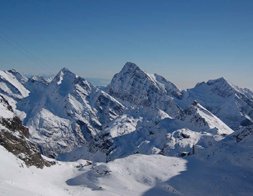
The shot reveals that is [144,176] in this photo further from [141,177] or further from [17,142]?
[17,142]

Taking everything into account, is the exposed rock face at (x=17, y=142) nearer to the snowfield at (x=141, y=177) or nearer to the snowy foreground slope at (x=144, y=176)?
the snowy foreground slope at (x=144, y=176)

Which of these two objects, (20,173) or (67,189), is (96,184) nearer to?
(67,189)

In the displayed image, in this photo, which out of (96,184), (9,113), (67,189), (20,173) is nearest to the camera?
(20,173)

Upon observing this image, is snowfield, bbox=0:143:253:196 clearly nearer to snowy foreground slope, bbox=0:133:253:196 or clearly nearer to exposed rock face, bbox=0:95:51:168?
snowy foreground slope, bbox=0:133:253:196

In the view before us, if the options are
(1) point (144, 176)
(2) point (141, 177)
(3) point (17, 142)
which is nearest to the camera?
(2) point (141, 177)

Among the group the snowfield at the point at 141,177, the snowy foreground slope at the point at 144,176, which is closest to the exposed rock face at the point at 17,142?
the snowy foreground slope at the point at 144,176

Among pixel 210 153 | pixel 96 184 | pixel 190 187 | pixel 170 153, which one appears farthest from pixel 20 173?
pixel 170 153

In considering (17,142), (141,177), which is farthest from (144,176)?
(17,142)

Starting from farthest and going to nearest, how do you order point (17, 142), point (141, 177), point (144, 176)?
1. point (17, 142)
2. point (144, 176)
3. point (141, 177)
